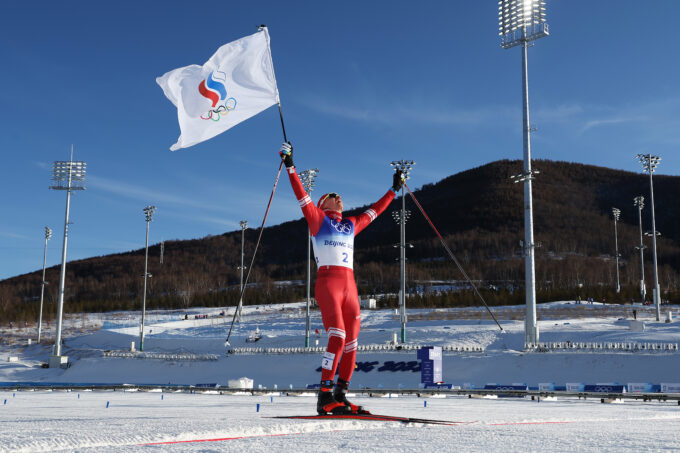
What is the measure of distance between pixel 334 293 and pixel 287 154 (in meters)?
2.21

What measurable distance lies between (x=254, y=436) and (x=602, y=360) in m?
32.1

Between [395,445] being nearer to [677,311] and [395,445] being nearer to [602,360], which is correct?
[602,360]

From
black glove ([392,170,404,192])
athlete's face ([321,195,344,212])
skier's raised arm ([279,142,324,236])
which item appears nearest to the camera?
skier's raised arm ([279,142,324,236])

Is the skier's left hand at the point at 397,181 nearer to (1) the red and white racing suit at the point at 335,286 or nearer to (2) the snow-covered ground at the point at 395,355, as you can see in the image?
(1) the red and white racing suit at the point at 335,286

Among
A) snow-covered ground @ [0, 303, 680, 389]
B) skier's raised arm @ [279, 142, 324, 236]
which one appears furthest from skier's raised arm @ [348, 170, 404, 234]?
snow-covered ground @ [0, 303, 680, 389]

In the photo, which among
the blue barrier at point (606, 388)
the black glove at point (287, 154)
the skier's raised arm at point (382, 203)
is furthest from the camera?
the blue barrier at point (606, 388)

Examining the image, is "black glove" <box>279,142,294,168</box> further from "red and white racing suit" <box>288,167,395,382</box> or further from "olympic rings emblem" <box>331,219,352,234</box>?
"olympic rings emblem" <box>331,219,352,234</box>

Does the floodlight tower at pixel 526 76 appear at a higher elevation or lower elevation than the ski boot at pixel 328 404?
higher

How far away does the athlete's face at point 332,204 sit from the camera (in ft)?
32.1

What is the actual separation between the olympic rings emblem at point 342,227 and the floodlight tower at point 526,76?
27.2 meters

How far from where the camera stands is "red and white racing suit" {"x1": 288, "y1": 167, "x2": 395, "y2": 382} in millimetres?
8695

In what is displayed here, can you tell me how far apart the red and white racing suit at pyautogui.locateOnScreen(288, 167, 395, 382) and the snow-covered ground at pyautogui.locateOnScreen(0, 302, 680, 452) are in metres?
1.44

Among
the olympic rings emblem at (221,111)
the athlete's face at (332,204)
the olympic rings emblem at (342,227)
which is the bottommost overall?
the olympic rings emblem at (342,227)

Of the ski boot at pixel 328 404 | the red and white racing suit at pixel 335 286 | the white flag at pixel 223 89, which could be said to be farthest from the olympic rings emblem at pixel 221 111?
the ski boot at pixel 328 404
